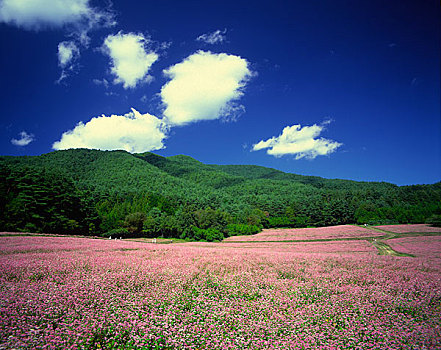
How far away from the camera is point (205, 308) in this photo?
263 inches

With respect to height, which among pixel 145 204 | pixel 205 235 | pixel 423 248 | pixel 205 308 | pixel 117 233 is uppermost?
pixel 145 204

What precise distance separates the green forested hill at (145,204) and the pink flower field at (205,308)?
122 feet

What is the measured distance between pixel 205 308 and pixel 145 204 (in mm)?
79998

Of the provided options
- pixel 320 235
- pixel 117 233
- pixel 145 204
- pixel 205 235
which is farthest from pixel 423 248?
pixel 145 204

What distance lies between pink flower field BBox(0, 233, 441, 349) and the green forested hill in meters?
37.2

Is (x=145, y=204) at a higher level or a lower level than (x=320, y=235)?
higher

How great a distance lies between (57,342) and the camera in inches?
164

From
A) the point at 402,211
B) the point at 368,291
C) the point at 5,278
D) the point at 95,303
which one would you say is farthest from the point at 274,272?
the point at 402,211

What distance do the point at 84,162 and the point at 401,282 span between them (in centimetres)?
17810

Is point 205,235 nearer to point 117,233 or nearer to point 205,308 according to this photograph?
point 117,233

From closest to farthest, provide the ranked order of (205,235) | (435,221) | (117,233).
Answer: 1. (205,235)
2. (435,221)
3. (117,233)

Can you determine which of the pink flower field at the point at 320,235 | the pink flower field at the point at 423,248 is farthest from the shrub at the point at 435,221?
the pink flower field at the point at 423,248

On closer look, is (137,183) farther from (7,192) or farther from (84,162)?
(7,192)

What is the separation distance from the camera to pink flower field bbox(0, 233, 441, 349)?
4832 millimetres
